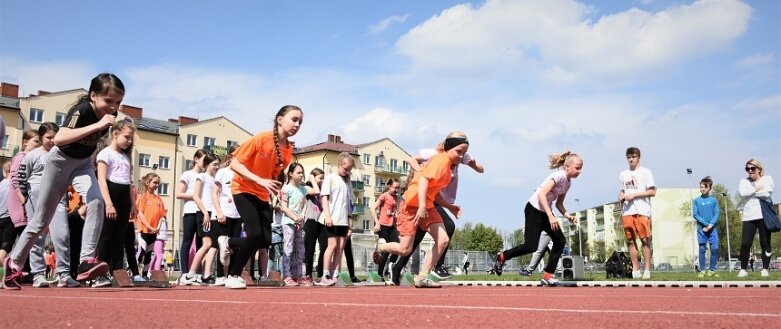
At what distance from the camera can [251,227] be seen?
6676 mm

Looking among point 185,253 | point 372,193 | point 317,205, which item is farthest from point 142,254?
point 372,193

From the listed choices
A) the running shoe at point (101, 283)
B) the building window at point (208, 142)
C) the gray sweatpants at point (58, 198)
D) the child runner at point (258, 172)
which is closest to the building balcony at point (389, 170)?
the building window at point (208, 142)

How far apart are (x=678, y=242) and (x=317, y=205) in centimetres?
11777

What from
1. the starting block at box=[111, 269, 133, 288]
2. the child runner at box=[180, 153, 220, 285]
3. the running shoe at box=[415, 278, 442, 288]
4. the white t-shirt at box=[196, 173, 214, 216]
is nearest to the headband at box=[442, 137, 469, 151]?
the running shoe at box=[415, 278, 442, 288]

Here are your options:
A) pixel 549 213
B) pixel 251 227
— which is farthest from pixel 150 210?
pixel 549 213

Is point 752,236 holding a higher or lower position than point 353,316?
higher

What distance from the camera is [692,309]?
3.86 m

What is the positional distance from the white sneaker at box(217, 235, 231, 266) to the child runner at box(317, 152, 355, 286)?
4.47 ft

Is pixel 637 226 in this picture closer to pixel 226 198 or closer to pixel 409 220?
pixel 409 220

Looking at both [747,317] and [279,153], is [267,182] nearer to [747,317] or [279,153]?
[279,153]

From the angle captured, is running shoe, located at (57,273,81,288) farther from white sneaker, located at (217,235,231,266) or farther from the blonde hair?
the blonde hair

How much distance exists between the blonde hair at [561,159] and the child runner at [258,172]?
411cm

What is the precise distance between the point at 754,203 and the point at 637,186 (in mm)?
2271

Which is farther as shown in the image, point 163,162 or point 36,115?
point 163,162
